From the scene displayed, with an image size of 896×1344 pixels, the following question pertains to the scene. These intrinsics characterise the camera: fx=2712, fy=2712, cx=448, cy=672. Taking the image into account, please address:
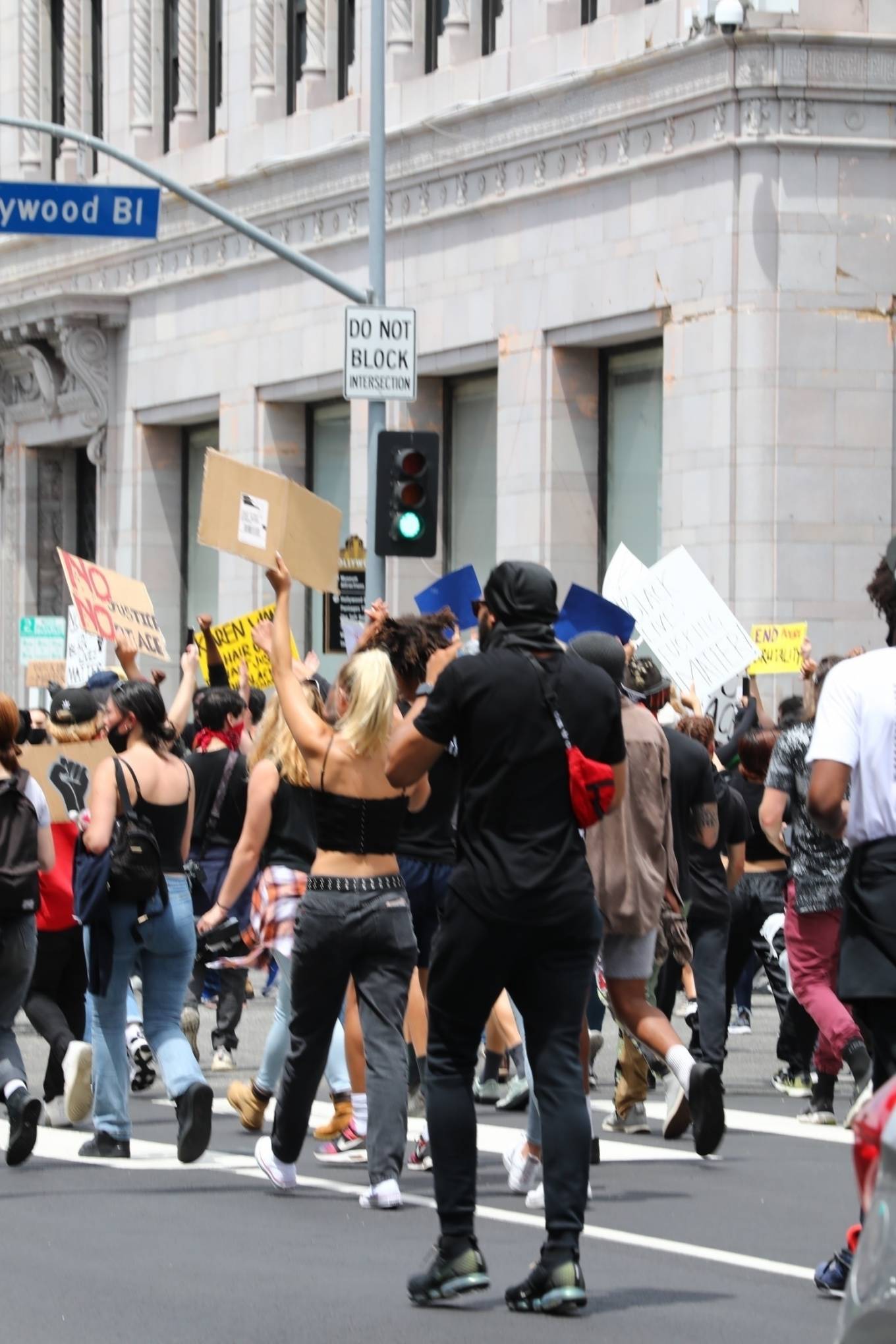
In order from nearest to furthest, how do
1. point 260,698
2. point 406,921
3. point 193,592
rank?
1. point 406,921
2. point 260,698
3. point 193,592

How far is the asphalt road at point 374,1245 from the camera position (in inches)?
283

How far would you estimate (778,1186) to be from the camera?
31.7 ft

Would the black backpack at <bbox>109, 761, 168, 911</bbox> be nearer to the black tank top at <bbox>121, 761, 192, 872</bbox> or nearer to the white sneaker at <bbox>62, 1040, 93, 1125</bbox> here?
the black tank top at <bbox>121, 761, 192, 872</bbox>

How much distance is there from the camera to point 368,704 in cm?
871

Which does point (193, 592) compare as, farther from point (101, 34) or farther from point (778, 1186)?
point (778, 1186)

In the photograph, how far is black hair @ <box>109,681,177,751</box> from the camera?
33.0 feet

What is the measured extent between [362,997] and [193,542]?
80.1 ft

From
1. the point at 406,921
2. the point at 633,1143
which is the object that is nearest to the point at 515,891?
the point at 406,921

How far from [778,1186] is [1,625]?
27.8m

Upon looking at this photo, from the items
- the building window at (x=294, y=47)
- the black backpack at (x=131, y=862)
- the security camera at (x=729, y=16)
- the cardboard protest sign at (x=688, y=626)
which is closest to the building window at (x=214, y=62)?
the building window at (x=294, y=47)

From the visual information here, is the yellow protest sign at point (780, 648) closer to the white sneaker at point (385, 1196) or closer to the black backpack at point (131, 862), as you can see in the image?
the black backpack at point (131, 862)


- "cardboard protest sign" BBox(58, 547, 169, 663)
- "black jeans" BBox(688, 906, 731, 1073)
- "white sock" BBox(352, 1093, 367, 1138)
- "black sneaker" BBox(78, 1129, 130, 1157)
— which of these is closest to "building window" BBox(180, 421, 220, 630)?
"cardboard protest sign" BBox(58, 547, 169, 663)

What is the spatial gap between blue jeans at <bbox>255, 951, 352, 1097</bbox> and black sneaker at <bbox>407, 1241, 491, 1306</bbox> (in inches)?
109

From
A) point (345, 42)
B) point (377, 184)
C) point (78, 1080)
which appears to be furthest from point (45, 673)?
point (78, 1080)
